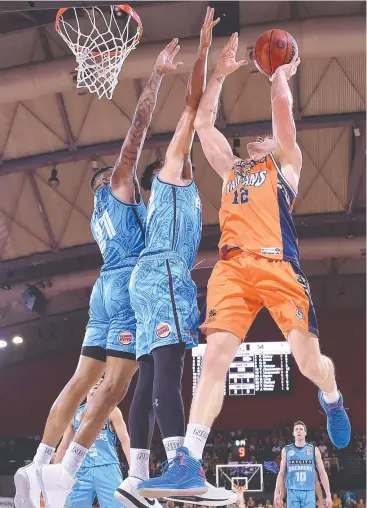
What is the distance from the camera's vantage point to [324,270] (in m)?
23.6

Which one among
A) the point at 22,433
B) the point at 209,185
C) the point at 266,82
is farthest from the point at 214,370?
the point at 22,433

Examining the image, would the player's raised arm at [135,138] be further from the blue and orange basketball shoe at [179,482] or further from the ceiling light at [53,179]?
the ceiling light at [53,179]

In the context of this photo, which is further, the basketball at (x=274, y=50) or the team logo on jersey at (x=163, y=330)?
the basketball at (x=274, y=50)

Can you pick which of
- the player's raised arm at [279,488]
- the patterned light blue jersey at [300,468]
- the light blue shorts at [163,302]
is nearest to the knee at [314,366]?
the light blue shorts at [163,302]

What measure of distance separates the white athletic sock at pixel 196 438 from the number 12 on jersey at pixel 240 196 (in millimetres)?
1669

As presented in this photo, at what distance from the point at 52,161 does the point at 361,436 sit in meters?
14.1

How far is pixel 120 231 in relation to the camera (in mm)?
6078

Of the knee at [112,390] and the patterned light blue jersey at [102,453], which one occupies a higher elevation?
the knee at [112,390]

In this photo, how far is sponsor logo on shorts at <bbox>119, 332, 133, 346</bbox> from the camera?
5.64m

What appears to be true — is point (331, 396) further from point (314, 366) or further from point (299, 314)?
point (299, 314)

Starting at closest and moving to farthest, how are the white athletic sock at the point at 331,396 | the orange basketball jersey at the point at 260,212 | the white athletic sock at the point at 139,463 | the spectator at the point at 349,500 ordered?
1. the orange basketball jersey at the point at 260,212
2. the white athletic sock at the point at 139,463
3. the white athletic sock at the point at 331,396
4. the spectator at the point at 349,500

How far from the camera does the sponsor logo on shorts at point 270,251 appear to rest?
16.2 feet

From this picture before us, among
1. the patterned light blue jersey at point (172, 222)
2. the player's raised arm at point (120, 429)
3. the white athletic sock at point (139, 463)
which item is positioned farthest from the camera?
the player's raised arm at point (120, 429)

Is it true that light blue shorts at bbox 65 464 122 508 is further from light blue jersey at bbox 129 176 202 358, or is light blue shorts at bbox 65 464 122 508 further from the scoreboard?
the scoreboard
